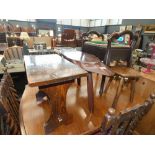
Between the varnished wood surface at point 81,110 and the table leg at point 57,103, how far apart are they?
4cm

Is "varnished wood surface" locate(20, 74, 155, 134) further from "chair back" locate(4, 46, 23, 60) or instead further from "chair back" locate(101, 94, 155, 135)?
"chair back" locate(4, 46, 23, 60)

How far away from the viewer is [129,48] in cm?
158

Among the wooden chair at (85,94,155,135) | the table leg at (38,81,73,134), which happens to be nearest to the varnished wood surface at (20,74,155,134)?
the table leg at (38,81,73,134)

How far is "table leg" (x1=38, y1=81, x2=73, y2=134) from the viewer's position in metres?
0.89

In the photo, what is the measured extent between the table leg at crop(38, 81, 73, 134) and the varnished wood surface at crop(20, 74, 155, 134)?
42 millimetres

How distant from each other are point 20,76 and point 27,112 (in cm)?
193

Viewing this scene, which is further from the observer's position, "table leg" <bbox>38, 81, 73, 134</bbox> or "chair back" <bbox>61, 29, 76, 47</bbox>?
"chair back" <bbox>61, 29, 76, 47</bbox>

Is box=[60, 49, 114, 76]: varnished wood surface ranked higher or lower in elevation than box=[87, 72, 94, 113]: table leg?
higher

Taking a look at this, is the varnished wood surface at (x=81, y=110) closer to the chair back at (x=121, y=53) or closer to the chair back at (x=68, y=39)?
the chair back at (x=121, y=53)

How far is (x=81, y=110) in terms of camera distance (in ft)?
3.99

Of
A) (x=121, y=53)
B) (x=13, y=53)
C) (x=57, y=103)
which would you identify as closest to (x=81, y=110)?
(x=57, y=103)

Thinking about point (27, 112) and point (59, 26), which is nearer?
point (27, 112)
